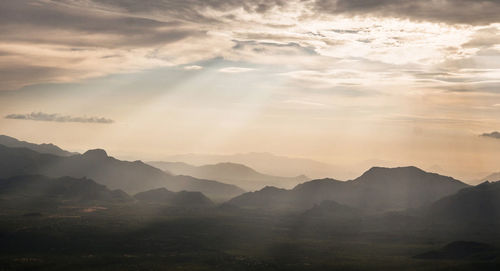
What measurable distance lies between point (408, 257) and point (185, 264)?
73746 mm

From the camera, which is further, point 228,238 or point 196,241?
point 228,238

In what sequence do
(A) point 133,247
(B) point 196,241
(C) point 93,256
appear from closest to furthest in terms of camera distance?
(C) point 93,256
(A) point 133,247
(B) point 196,241

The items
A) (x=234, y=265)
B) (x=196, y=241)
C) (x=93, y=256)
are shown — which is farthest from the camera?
(x=196, y=241)

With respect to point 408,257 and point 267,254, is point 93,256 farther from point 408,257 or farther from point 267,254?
point 408,257

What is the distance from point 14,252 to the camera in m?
150

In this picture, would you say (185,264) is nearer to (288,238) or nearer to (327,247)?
(327,247)

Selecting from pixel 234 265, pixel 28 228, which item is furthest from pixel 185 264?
pixel 28 228

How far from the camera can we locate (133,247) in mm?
160625

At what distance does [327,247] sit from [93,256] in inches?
3324

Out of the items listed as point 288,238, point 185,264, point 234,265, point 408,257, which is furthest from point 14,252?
point 408,257

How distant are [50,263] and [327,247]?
96719mm

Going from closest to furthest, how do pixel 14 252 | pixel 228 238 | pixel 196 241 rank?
pixel 14 252, pixel 196 241, pixel 228 238

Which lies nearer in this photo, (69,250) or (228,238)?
(69,250)

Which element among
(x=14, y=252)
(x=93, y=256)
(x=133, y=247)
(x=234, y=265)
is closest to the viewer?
(x=234, y=265)
